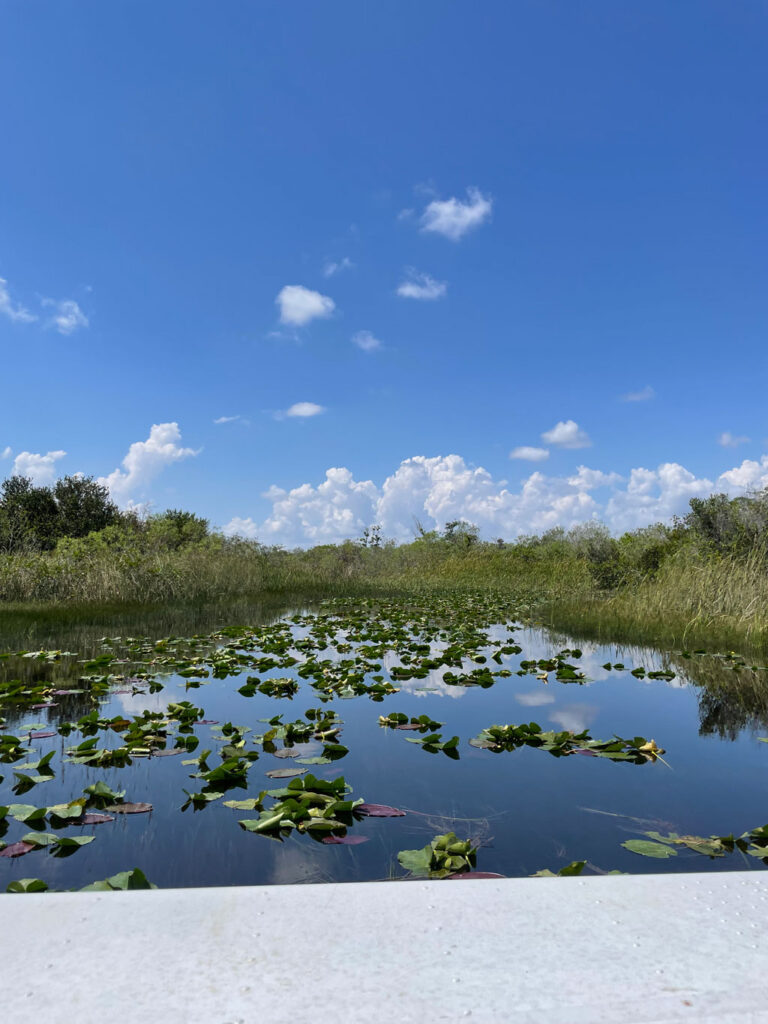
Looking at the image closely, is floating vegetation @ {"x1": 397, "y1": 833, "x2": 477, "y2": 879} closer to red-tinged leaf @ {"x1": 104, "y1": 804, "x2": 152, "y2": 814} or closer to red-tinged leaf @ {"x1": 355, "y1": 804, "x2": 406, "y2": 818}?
red-tinged leaf @ {"x1": 355, "y1": 804, "x2": 406, "y2": 818}

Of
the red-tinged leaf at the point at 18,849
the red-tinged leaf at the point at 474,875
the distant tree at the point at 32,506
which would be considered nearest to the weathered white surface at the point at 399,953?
the red-tinged leaf at the point at 474,875

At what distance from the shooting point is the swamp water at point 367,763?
2115mm

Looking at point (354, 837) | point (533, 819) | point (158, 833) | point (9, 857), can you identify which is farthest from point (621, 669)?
point (9, 857)

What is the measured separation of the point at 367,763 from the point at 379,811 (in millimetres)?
707

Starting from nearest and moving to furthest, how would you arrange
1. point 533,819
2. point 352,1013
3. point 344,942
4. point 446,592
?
point 352,1013 → point 344,942 → point 533,819 → point 446,592

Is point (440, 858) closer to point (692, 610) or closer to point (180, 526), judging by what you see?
point (692, 610)

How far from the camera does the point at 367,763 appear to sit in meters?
3.14

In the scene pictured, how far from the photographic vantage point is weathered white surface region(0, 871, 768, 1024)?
1142 millimetres

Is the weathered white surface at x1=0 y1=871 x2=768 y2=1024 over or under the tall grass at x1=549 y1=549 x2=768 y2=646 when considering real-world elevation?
under

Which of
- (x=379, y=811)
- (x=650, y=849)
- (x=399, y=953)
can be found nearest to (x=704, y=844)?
(x=650, y=849)

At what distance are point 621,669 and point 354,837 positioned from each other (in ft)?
14.6

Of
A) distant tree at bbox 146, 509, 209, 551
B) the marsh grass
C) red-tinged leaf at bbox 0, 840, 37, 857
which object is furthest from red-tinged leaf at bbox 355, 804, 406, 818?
distant tree at bbox 146, 509, 209, 551

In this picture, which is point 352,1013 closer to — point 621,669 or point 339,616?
point 621,669

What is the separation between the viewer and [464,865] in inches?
78.0
